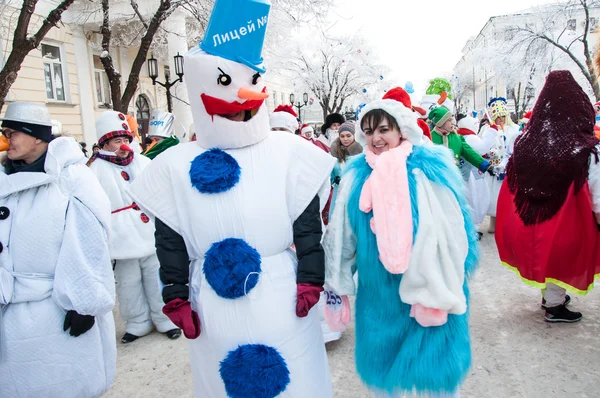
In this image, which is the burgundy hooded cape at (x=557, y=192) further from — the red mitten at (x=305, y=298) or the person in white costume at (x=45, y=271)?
the person in white costume at (x=45, y=271)

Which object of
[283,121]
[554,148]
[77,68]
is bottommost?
[554,148]

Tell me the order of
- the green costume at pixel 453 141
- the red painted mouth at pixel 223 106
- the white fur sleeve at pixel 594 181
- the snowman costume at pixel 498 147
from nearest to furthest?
the red painted mouth at pixel 223 106, the white fur sleeve at pixel 594 181, the green costume at pixel 453 141, the snowman costume at pixel 498 147

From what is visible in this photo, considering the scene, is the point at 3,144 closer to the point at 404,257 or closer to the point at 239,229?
the point at 239,229

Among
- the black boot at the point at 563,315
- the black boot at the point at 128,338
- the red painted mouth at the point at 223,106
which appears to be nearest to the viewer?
the red painted mouth at the point at 223,106

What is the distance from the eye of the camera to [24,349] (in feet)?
7.22

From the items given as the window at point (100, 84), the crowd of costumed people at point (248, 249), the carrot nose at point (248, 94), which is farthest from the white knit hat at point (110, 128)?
the window at point (100, 84)

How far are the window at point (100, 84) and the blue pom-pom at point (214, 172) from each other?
1506 cm

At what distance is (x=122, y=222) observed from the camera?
384cm

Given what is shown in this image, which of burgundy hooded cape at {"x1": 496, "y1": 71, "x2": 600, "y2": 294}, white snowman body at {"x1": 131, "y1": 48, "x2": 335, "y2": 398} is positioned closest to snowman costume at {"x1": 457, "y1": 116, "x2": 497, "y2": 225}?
burgundy hooded cape at {"x1": 496, "y1": 71, "x2": 600, "y2": 294}

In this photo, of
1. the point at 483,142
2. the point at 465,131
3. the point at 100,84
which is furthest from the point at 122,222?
the point at 100,84

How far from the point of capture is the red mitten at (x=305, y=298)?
194 centimetres

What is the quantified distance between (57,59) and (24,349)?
13.7 metres

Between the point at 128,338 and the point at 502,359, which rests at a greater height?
the point at 502,359

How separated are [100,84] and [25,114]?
14887 mm
